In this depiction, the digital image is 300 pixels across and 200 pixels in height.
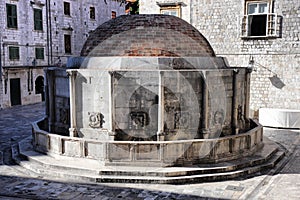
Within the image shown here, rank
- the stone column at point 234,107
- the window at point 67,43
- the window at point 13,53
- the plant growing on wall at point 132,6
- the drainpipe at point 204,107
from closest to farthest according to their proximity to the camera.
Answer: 1. the drainpipe at point 204,107
2. the stone column at point 234,107
3. the window at point 13,53
4. the window at point 67,43
5. the plant growing on wall at point 132,6

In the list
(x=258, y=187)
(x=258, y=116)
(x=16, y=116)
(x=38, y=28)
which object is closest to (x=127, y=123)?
(x=258, y=187)

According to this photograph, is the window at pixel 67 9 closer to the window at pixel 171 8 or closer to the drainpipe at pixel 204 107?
the window at pixel 171 8

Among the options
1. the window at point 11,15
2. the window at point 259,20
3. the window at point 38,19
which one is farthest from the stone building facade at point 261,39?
the window at point 38,19

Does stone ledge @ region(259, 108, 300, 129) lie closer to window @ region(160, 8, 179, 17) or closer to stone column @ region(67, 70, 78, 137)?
window @ region(160, 8, 179, 17)

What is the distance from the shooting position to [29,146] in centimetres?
1252

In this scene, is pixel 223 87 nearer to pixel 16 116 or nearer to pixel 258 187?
pixel 258 187

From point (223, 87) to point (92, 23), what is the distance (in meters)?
23.6

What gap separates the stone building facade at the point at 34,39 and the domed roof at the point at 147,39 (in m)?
13.8

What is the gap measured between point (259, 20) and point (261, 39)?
3.33 feet

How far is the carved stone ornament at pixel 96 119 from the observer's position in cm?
1080

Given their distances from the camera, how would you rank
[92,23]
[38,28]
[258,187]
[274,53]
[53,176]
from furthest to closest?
[92,23], [38,28], [274,53], [53,176], [258,187]

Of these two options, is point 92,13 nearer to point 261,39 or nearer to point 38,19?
point 38,19

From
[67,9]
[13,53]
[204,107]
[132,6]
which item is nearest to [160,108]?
[204,107]

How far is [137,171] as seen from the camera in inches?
382
